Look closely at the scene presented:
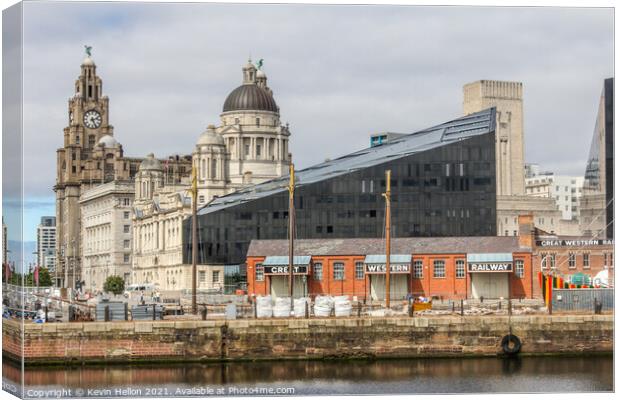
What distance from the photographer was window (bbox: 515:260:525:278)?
84062 millimetres

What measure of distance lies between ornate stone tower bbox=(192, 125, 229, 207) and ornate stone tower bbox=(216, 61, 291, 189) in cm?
716

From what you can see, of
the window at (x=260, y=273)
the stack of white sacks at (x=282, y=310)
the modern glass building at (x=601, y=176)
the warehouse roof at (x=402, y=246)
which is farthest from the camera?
the window at (x=260, y=273)

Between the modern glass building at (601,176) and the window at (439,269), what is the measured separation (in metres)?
9.24

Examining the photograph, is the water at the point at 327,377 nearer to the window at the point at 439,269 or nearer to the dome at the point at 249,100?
the window at the point at 439,269

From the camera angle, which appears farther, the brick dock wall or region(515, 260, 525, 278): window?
region(515, 260, 525, 278): window

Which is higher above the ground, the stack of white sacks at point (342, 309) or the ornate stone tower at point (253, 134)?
the ornate stone tower at point (253, 134)

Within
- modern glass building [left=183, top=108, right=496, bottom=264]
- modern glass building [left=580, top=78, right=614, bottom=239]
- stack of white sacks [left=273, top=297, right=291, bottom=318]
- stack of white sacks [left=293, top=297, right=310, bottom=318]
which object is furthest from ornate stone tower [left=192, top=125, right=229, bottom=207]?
stack of white sacks [left=273, top=297, right=291, bottom=318]

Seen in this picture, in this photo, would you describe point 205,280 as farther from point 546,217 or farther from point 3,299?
point 546,217

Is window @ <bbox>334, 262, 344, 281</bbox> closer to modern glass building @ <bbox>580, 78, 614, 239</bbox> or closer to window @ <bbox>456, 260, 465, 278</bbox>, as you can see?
window @ <bbox>456, 260, 465, 278</bbox>

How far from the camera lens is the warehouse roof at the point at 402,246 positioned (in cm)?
8525

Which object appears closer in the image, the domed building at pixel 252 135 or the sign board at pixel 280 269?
the sign board at pixel 280 269

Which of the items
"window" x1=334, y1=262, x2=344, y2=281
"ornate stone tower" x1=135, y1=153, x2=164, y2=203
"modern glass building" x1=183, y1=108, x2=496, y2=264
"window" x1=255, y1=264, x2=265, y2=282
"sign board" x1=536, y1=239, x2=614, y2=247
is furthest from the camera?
"ornate stone tower" x1=135, y1=153, x2=164, y2=203

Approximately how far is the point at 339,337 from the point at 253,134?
95.5 metres

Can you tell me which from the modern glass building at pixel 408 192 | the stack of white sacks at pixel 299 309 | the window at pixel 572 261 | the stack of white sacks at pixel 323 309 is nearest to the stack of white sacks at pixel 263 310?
the stack of white sacks at pixel 299 309
